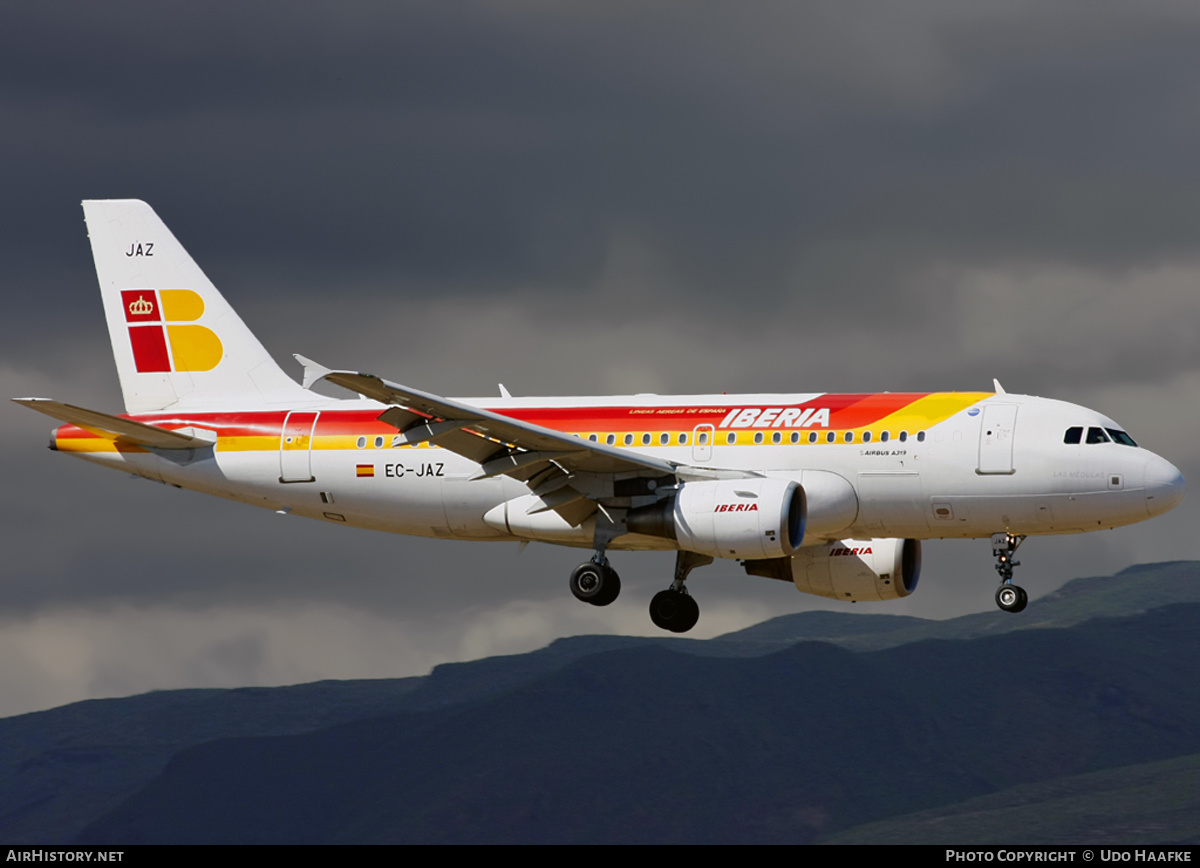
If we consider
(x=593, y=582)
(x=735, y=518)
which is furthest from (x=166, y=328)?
(x=735, y=518)

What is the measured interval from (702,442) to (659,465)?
7.40ft

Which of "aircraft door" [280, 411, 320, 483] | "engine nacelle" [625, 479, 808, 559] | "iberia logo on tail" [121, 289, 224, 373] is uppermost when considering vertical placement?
"iberia logo on tail" [121, 289, 224, 373]

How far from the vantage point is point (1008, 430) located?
1839 inches

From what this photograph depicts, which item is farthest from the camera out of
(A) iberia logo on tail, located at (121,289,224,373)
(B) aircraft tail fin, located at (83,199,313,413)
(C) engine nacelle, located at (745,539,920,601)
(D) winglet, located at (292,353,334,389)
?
(A) iberia logo on tail, located at (121,289,224,373)

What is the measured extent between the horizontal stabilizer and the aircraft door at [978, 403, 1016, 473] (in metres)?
24.0

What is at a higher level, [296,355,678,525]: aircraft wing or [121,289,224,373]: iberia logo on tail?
[121,289,224,373]: iberia logo on tail

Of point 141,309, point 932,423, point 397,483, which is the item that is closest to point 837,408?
point 932,423

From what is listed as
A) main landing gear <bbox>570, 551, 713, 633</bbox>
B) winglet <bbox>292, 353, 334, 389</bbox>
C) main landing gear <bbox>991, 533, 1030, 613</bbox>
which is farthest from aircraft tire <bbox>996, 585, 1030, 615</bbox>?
winglet <bbox>292, 353, 334, 389</bbox>

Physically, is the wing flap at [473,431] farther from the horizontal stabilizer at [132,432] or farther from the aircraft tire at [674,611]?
the horizontal stabilizer at [132,432]

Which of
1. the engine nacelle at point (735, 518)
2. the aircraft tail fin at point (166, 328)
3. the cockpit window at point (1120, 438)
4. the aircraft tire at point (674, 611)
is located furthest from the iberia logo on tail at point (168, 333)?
the cockpit window at point (1120, 438)

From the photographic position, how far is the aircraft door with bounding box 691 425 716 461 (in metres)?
48.7

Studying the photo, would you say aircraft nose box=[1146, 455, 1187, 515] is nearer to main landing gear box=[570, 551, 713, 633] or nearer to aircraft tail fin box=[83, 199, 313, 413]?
main landing gear box=[570, 551, 713, 633]

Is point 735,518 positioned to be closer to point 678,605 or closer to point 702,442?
point 702,442

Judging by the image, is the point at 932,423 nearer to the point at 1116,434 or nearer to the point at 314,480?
the point at 1116,434
